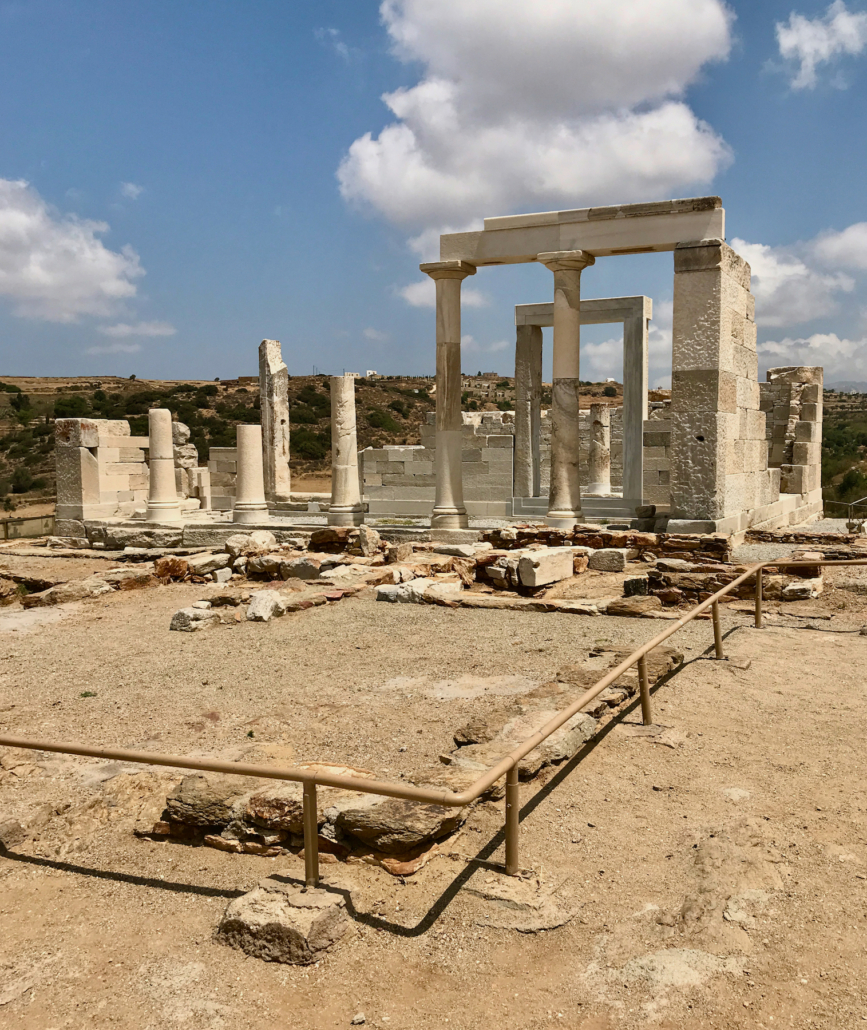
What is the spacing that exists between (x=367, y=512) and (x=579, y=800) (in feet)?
46.5

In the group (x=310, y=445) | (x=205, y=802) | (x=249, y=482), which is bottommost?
(x=205, y=802)

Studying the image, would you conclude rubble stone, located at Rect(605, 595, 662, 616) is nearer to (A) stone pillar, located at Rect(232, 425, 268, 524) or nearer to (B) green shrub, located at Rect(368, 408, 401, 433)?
(A) stone pillar, located at Rect(232, 425, 268, 524)

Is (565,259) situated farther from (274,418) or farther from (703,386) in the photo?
(274,418)

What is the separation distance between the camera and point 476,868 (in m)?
4.25

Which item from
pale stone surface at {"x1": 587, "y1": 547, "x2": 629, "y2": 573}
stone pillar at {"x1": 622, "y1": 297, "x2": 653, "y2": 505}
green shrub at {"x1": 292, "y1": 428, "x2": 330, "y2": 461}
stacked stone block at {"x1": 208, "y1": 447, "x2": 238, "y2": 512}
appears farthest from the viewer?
green shrub at {"x1": 292, "y1": 428, "x2": 330, "y2": 461}

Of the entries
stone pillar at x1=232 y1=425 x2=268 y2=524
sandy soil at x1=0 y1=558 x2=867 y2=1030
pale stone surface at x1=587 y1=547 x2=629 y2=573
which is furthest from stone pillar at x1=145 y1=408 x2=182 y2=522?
sandy soil at x1=0 y1=558 x2=867 y2=1030

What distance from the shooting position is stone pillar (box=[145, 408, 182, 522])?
61.2 ft

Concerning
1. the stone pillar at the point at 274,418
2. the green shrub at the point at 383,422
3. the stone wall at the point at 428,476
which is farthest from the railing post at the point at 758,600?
the green shrub at the point at 383,422

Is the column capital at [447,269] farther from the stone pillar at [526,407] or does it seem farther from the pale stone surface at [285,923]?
the pale stone surface at [285,923]

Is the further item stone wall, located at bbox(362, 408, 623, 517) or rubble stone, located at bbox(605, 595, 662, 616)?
stone wall, located at bbox(362, 408, 623, 517)

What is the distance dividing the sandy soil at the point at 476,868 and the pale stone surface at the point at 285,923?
0.06m

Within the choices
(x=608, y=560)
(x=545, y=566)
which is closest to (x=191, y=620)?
(x=545, y=566)

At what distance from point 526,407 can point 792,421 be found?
611 cm

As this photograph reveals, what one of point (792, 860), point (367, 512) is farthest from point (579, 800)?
point (367, 512)
